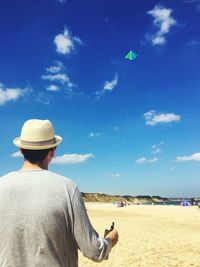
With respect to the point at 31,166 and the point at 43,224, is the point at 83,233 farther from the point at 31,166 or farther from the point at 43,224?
the point at 31,166

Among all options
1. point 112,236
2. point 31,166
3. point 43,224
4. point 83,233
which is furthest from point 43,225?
point 112,236

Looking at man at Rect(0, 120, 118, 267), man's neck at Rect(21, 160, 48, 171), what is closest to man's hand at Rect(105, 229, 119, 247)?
man at Rect(0, 120, 118, 267)

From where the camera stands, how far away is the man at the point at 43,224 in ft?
6.80

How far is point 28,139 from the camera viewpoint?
89.7 inches

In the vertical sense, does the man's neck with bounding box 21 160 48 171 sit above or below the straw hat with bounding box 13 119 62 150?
below

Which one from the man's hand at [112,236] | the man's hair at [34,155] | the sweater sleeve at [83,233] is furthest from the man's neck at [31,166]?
the man's hand at [112,236]

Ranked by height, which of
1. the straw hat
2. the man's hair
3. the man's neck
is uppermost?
the straw hat

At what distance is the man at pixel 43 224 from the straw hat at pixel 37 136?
0.59ft

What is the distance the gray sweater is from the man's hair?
0.15 m

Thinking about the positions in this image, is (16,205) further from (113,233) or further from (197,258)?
(197,258)

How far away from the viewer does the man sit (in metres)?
2.07

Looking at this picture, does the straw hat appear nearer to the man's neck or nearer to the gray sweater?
the man's neck

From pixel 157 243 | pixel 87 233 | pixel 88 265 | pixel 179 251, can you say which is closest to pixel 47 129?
pixel 87 233

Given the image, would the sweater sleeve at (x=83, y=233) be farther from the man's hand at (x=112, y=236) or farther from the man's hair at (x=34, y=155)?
the man's hair at (x=34, y=155)
